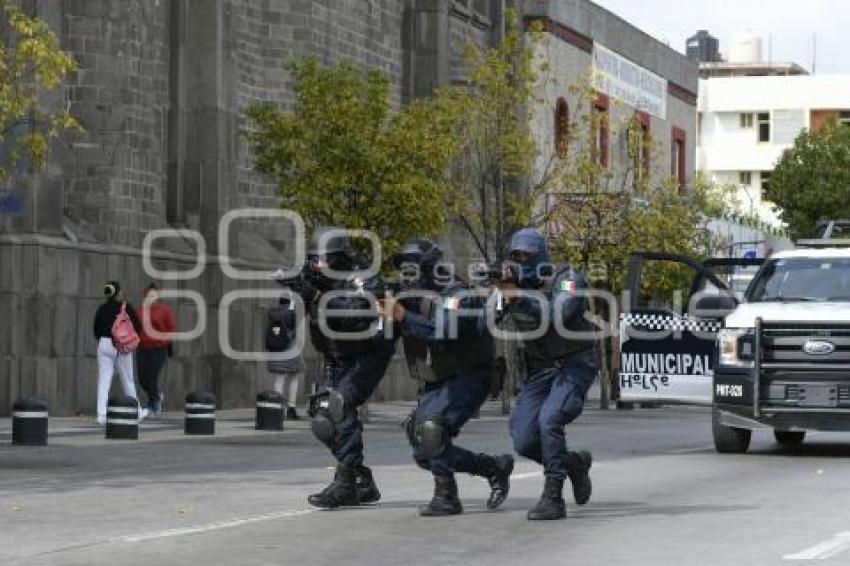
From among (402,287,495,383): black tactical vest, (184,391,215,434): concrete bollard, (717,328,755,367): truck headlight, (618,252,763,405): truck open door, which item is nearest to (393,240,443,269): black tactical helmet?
(402,287,495,383): black tactical vest

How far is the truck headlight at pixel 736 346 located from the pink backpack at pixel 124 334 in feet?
28.2

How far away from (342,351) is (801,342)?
7461 millimetres

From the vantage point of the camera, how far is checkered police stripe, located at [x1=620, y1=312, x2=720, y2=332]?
26733 millimetres

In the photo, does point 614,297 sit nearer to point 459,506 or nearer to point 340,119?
point 340,119

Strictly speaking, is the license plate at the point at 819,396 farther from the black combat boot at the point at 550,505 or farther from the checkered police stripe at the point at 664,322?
the black combat boot at the point at 550,505

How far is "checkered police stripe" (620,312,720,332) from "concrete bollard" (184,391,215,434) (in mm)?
4865

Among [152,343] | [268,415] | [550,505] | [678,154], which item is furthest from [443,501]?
[678,154]

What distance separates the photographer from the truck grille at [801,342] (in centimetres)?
2133

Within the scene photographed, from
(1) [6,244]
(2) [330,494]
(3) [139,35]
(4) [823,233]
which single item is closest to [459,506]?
(2) [330,494]

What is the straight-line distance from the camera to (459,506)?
14883 mm

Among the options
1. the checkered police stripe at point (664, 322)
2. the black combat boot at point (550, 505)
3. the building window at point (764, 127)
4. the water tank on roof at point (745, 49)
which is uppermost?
the water tank on roof at point (745, 49)

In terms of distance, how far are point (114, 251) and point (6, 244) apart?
2.60 m

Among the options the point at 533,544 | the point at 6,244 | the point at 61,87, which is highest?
the point at 61,87

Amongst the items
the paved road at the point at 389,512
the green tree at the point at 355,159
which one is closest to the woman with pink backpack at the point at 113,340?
the paved road at the point at 389,512
